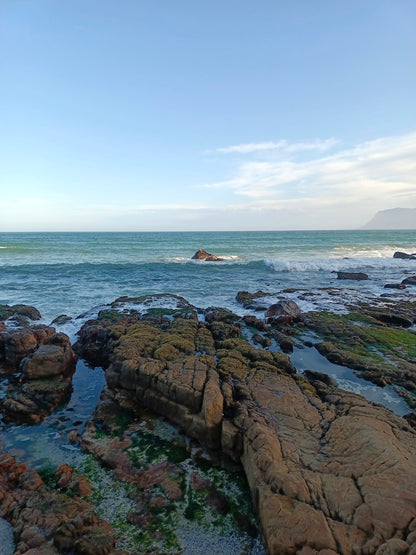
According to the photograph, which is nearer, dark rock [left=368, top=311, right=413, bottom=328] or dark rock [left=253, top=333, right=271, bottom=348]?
dark rock [left=253, top=333, right=271, bottom=348]

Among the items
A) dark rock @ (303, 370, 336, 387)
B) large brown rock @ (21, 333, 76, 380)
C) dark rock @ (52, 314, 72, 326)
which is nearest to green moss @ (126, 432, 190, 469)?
large brown rock @ (21, 333, 76, 380)

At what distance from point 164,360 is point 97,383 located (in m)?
2.62

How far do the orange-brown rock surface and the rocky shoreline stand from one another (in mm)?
25

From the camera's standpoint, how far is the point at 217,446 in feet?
22.7

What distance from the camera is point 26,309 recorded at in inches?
645

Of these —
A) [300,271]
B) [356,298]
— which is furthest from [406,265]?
[356,298]

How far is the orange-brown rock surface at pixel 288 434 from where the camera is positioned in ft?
14.5

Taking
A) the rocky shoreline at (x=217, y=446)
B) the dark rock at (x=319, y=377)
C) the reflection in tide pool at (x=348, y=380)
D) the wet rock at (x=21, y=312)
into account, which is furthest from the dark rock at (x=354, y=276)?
the wet rock at (x=21, y=312)

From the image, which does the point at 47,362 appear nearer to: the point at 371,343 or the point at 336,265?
the point at 371,343

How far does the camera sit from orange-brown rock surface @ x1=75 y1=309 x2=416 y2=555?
4410 mm

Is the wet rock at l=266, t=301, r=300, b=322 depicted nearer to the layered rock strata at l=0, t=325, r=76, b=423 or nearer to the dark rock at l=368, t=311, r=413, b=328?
the dark rock at l=368, t=311, r=413, b=328

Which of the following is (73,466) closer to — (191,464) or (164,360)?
(191,464)

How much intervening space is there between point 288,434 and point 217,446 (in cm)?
165

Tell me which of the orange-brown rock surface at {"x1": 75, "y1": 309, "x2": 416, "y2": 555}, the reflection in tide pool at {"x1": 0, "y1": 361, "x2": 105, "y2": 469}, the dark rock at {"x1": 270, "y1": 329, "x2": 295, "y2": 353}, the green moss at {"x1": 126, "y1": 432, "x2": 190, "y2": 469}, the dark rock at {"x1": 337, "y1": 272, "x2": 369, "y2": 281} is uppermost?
the dark rock at {"x1": 337, "y1": 272, "x2": 369, "y2": 281}
